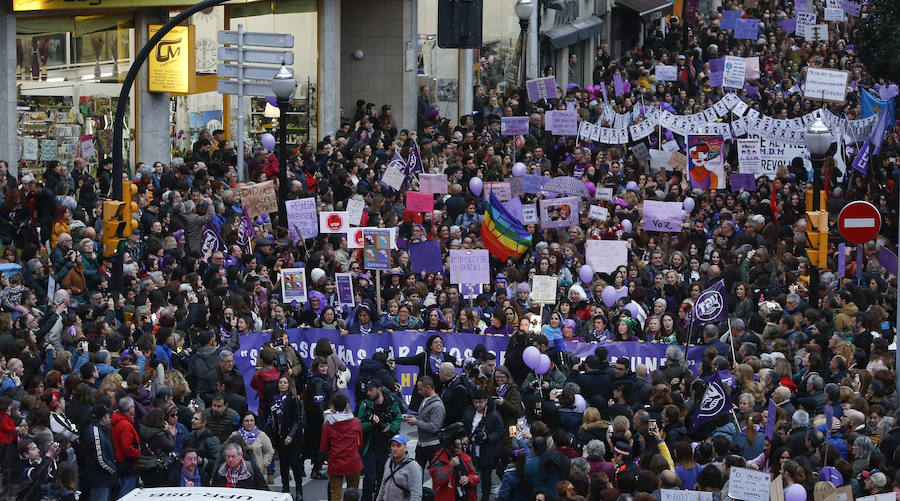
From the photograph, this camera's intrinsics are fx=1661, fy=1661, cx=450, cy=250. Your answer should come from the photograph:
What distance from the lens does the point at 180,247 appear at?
21406 millimetres

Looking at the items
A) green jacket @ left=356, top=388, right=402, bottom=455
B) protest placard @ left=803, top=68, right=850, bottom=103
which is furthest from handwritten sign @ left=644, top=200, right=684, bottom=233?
green jacket @ left=356, top=388, right=402, bottom=455

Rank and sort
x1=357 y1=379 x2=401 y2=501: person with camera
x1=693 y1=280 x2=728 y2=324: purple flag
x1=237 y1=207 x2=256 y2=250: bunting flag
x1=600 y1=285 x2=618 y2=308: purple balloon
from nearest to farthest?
1. x1=357 y1=379 x2=401 y2=501: person with camera
2. x1=693 y1=280 x2=728 y2=324: purple flag
3. x1=600 y1=285 x2=618 y2=308: purple balloon
4. x1=237 y1=207 x2=256 y2=250: bunting flag

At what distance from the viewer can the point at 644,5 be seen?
54.5m

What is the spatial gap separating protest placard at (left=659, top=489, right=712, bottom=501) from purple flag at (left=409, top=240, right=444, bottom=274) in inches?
353

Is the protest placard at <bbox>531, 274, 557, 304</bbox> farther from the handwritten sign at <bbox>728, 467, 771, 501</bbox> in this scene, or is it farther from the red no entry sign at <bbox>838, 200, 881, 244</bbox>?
the handwritten sign at <bbox>728, 467, 771, 501</bbox>

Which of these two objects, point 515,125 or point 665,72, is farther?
point 665,72

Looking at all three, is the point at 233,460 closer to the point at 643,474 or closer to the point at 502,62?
the point at 643,474

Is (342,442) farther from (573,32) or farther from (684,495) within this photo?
(573,32)

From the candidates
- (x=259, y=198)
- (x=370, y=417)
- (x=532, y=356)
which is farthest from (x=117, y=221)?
(x=532, y=356)

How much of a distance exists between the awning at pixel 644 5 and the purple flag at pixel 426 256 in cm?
3306

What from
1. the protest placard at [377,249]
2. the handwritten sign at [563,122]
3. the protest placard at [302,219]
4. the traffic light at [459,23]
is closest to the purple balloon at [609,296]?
the protest placard at [377,249]

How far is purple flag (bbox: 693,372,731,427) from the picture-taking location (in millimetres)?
15516

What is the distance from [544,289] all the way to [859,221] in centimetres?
394

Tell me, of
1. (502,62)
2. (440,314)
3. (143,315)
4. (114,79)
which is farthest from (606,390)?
(502,62)
